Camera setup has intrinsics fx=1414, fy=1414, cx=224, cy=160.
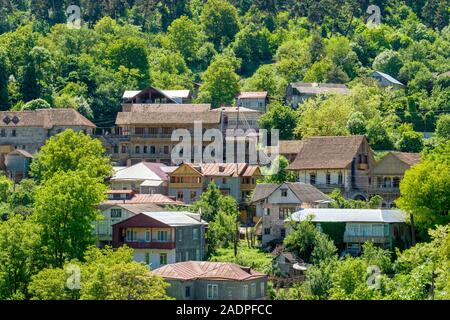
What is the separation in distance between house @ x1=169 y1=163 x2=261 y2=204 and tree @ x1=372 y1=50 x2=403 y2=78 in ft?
139

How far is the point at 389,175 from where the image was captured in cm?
8562

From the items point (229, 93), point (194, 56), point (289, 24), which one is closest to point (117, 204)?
point (229, 93)

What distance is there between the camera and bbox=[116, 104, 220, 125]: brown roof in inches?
3979

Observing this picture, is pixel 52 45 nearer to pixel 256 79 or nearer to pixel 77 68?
pixel 77 68

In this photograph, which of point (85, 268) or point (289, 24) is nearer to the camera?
point (85, 268)

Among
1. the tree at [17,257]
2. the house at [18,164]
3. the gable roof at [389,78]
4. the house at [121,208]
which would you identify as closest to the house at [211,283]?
the tree at [17,257]

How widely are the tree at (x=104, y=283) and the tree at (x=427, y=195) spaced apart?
16.7m

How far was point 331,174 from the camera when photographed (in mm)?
86562

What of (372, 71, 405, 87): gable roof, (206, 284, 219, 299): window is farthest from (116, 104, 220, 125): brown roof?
(206, 284, 219, 299): window

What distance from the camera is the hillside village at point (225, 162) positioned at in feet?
216

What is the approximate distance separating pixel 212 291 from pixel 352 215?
13625 millimetres

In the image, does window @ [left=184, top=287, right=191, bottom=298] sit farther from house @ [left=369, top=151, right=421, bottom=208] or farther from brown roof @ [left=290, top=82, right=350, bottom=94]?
brown roof @ [left=290, top=82, right=350, bottom=94]

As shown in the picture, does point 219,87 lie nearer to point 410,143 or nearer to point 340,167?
point 410,143
